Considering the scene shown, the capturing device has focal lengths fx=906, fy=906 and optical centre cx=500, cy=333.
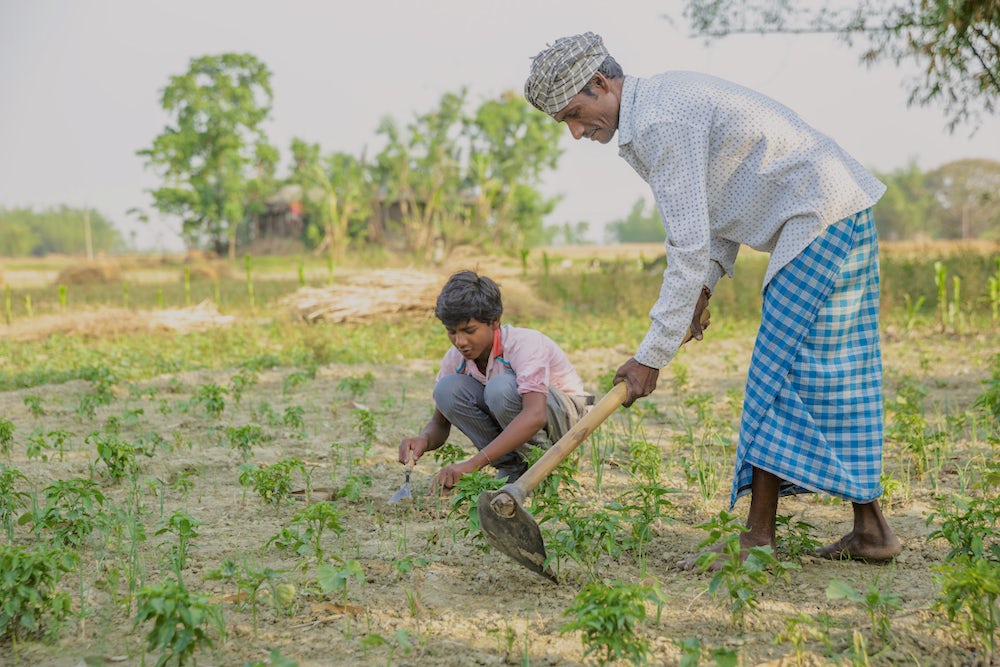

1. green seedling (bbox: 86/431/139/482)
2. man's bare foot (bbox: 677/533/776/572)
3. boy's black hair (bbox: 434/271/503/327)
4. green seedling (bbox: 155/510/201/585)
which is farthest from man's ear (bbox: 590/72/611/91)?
green seedling (bbox: 86/431/139/482)

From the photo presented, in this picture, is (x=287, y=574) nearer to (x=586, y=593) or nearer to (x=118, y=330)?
(x=586, y=593)

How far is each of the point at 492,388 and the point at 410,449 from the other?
0.40m

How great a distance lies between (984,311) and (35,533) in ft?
32.8

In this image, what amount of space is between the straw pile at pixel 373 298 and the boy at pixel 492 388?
22.6ft

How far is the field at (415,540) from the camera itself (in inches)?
88.2

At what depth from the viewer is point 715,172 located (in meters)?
2.78

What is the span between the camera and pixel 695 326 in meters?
3.06

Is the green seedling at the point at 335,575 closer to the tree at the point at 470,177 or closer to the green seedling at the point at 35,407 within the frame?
the green seedling at the point at 35,407

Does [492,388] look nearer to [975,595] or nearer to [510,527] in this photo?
[510,527]

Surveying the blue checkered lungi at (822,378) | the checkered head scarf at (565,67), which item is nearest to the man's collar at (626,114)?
the checkered head scarf at (565,67)

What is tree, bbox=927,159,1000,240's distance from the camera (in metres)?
55.1

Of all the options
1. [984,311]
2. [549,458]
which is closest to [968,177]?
[984,311]

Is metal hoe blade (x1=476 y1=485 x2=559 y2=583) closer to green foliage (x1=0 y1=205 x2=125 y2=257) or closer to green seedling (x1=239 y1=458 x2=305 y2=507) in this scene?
green seedling (x1=239 y1=458 x2=305 y2=507)

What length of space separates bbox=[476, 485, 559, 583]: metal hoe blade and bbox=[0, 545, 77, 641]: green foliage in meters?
1.12
